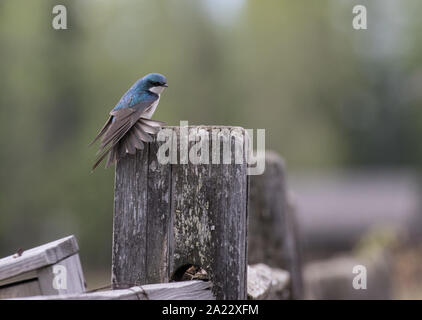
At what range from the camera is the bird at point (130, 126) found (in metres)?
2.67

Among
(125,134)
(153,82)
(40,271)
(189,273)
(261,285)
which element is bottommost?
(261,285)

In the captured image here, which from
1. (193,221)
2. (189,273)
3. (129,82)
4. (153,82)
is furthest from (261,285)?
(129,82)

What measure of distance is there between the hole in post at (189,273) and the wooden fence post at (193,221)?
2 centimetres

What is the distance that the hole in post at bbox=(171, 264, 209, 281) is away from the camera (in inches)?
98.1

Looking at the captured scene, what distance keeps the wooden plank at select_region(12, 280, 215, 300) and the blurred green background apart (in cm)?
2079

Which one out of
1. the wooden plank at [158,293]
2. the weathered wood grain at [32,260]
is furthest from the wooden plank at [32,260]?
the wooden plank at [158,293]

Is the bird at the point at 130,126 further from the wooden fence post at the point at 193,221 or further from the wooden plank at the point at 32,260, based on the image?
the wooden plank at the point at 32,260

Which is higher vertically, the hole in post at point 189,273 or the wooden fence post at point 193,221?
the wooden fence post at point 193,221

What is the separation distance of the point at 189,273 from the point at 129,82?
71.4 ft

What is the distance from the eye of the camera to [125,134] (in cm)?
279

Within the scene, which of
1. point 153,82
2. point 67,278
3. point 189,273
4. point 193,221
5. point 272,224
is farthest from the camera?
point 272,224

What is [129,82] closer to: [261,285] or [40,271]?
[261,285]

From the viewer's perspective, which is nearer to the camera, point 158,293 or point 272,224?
point 158,293
